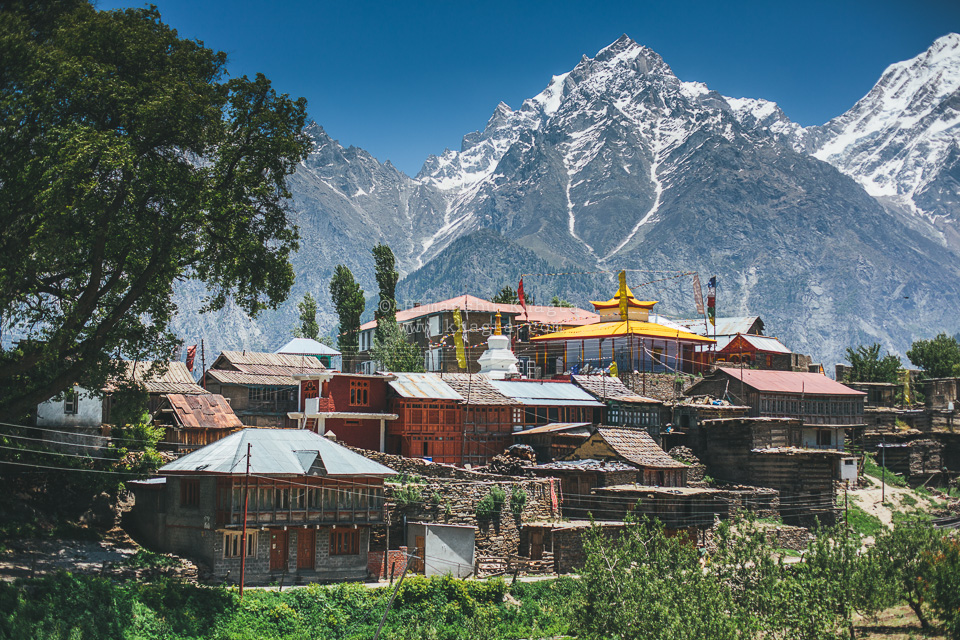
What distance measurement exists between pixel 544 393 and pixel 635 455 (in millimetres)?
11627

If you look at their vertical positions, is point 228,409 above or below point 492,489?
above

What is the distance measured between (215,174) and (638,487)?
3021cm

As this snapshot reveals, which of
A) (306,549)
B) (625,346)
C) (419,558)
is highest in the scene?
(625,346)

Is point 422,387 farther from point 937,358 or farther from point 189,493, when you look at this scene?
point 937,358

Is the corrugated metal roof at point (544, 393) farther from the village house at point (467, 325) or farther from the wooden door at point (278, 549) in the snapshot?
the wooden door at point (278, 549)

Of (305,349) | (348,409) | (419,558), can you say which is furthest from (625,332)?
(419,558)

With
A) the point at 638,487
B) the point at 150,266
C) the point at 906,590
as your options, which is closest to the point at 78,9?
the point at 150,266

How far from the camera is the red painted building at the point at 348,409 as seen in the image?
187 ft

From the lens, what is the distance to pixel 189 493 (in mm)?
42438

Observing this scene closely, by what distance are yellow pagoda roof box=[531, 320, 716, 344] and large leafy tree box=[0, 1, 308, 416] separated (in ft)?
137

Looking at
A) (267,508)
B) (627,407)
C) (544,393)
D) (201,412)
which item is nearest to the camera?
(267,508)

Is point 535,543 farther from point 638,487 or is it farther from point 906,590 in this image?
point 906,590

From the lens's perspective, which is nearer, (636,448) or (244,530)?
(244,530)

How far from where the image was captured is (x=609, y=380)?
2751 inches
